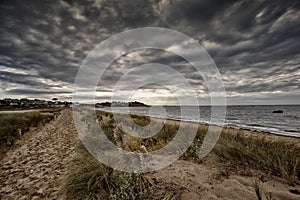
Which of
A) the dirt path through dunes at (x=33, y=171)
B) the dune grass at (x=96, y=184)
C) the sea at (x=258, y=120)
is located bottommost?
the sea at (x=258, y=120)

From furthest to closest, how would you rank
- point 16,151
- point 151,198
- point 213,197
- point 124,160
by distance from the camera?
point 16,151 < point 124,160 < point 213,197 < point 151,198

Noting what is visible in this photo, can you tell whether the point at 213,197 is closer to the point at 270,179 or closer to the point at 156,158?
the point at 270,179

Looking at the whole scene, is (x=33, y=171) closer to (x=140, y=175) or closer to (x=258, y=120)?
(x=140, y=175)

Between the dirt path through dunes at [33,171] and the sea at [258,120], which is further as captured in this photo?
the sea at [258,120]

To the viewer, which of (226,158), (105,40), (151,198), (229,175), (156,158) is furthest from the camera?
(105,40)

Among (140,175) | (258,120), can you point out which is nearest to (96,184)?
(140,175)

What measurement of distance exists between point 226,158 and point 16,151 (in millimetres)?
7878

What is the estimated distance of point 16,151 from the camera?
742cm

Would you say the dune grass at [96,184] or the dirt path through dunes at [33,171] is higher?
the dune grass at [96,184]

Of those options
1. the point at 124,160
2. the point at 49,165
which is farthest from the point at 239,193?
the point at 49,165

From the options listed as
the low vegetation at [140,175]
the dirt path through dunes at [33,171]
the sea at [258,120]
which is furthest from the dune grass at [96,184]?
the sea at [258,120]

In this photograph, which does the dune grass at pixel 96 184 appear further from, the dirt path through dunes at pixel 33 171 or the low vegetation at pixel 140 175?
the dirt path through dunes at pixel 33 171

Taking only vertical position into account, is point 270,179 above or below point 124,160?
below

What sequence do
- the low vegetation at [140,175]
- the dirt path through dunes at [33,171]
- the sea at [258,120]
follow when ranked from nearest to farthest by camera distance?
the low vegetation at [140,175] < the dirt path through dunes at [33,171] < the sea at [258,120]
